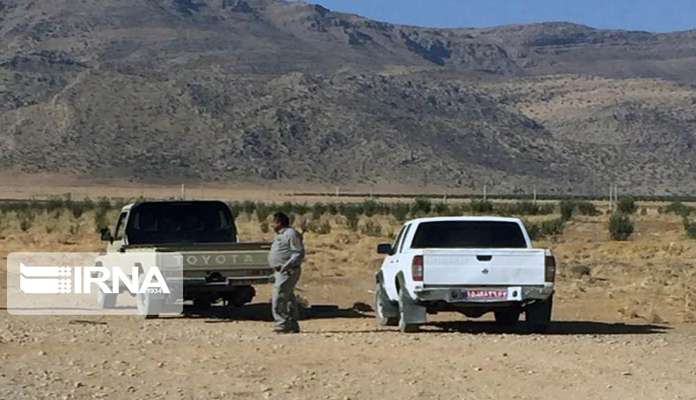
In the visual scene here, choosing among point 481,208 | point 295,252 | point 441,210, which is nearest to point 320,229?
point 441,210

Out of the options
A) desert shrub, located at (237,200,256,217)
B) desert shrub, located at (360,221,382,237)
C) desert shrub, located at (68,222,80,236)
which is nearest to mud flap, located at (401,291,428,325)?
desert shrub, located at (360,221,382,237)

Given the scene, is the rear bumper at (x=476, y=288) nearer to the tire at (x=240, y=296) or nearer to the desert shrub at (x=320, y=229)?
the tire at (x=240, y=296)

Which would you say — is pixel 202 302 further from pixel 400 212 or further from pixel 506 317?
pixel 400 212

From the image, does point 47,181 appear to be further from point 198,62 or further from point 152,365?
point 152,365

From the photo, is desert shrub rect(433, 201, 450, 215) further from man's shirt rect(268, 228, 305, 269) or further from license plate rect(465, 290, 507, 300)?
man's shirt rect(268, 228, 305, 269)

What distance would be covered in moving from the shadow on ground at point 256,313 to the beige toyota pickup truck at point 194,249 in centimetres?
19

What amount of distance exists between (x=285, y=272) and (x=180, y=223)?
Answer: 573 centimetres

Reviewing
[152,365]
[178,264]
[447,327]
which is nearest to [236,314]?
[178,264]

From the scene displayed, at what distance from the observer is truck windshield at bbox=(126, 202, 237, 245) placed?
2236 cm

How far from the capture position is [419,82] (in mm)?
136875

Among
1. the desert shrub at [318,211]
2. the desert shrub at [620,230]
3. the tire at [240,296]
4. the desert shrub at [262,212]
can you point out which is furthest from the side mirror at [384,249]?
the desert shrub at [318,211]

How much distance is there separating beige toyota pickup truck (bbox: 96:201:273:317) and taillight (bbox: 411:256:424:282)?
11.0 feet

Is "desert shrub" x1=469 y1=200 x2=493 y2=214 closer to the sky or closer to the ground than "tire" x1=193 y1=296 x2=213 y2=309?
closer to the ground

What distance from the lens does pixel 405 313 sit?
58.5 feet
